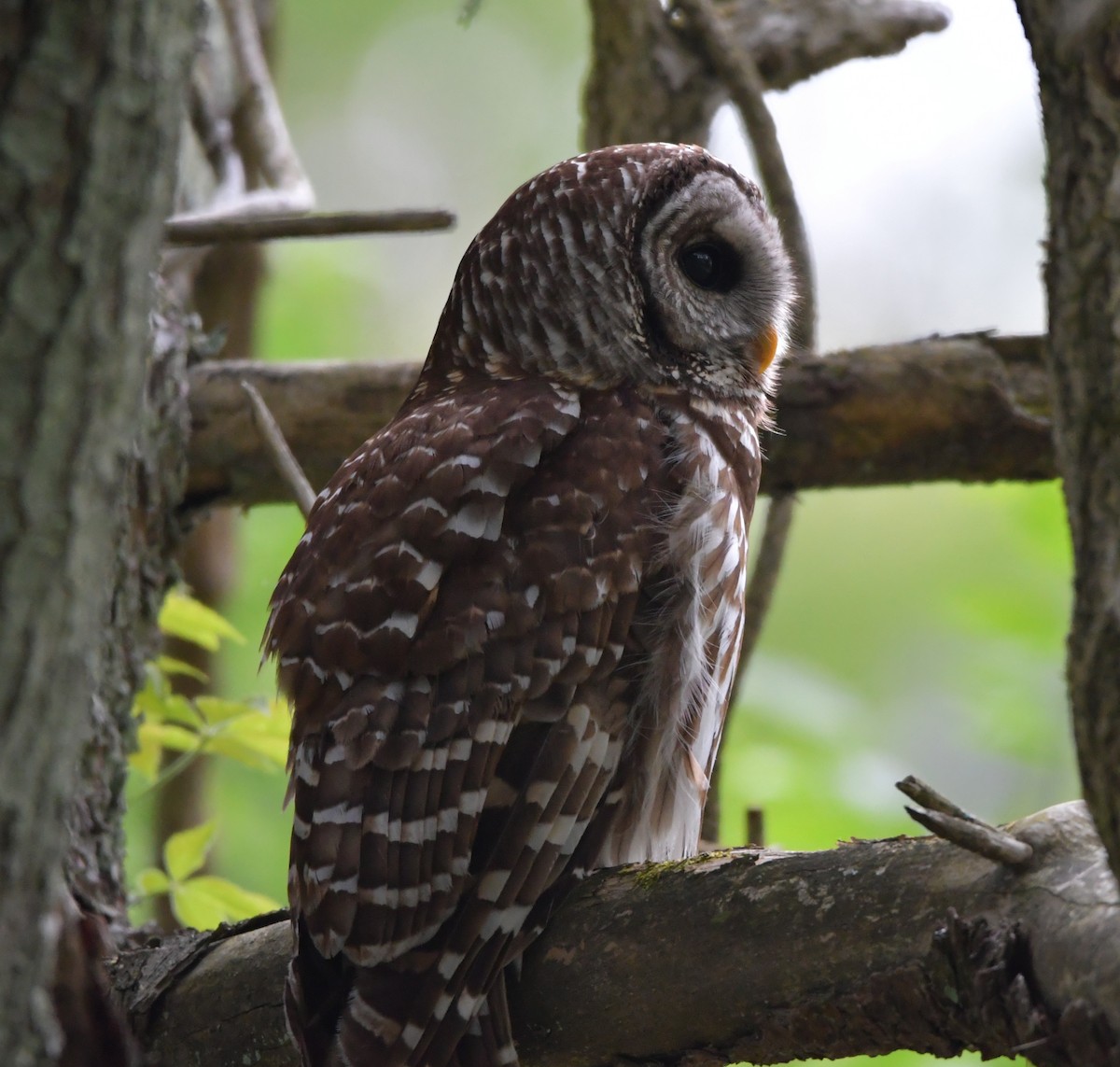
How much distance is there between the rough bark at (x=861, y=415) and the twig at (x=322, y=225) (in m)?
0.48

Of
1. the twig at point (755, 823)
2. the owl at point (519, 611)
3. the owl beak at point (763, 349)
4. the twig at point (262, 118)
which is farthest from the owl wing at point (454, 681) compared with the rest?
the twig at point (262, 118)

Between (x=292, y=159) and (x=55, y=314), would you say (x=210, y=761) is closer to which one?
(x=292, y=159)

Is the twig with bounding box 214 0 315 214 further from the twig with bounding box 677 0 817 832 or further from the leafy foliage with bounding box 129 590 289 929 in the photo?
the leafy foliage with bounding box 129 590 289 929

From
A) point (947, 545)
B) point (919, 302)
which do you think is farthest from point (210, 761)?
point (919, 302)

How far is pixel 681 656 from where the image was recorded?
269cm

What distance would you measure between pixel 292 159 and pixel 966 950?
10.8 ft

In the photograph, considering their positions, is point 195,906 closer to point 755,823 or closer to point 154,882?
point 154,882

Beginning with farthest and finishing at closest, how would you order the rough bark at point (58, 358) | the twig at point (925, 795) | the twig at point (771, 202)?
the twig at point (771, 202) < the twig at point (925, 795) < the rough bark at point (58, 358)

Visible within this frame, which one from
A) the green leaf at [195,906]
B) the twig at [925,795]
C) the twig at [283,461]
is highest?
the twig at [283,461]

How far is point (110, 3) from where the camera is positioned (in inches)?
41.5

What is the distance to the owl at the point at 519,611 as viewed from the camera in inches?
91.7

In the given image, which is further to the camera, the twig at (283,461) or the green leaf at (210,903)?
the green leaf at (210,903)

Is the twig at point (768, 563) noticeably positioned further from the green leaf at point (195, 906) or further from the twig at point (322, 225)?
the green leaf at point (195, 906)

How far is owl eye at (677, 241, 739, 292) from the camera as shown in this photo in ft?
10.6
